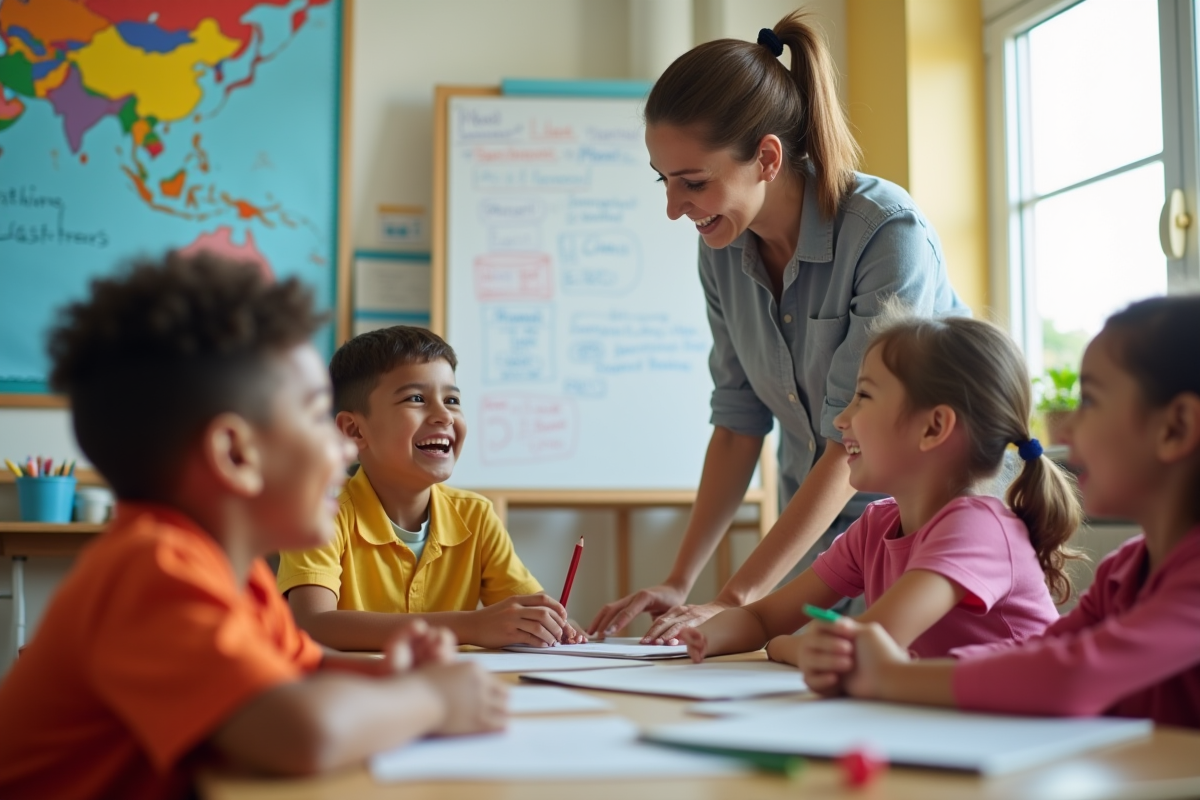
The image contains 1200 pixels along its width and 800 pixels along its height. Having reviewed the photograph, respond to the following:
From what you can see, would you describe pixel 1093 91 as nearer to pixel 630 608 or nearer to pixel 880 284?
pixel 880 284

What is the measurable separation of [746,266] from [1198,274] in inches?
48.3

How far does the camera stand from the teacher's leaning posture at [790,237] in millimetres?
1718

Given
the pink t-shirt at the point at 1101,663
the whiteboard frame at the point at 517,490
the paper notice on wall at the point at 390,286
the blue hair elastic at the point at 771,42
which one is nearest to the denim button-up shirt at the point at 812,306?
the blue hair elastic at the point at 771,42

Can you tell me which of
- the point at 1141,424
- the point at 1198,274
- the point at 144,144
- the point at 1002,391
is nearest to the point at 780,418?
the point at 1002,391

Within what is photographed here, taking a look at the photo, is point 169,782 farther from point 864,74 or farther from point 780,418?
point 864,74

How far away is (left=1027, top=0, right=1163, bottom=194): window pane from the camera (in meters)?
2.75

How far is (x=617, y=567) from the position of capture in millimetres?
3801

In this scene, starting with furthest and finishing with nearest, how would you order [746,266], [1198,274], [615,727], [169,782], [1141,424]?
[1198,274] → [746,266] → [1141,424] → [615,727] → [169,782]

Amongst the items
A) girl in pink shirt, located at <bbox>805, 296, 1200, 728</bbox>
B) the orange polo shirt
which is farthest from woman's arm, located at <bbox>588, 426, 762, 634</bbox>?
the orange polo shirt

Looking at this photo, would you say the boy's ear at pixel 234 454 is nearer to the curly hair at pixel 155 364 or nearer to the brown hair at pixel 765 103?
the curly hair at pixel 155 364

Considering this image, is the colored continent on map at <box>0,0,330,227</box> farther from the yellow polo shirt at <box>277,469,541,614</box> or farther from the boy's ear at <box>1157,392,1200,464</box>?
the boy's ear at <box>1157,392,1200,464</box>

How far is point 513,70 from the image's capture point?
390cm

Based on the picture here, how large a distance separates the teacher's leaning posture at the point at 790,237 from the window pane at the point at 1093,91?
→ 1251 millimetres

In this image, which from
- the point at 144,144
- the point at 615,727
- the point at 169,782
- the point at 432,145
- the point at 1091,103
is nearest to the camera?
the point at 169,782
